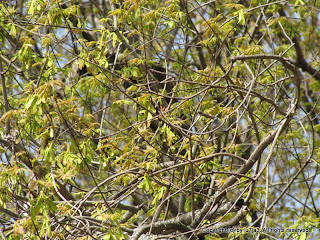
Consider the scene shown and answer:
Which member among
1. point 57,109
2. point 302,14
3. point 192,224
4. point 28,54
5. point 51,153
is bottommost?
point 192,224

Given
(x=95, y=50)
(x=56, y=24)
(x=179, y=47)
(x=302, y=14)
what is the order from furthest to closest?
(x=302, y=14), (x=179, y=47), (x=95, y=50), (x=56, y=24)

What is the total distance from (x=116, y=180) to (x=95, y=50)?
1610 mm

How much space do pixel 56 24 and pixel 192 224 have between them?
249cm

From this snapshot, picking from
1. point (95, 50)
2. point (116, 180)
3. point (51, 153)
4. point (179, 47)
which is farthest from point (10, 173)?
point (179, 47)

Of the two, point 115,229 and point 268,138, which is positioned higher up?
point 268,138

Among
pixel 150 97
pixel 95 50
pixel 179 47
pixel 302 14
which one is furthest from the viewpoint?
pixel 302 14

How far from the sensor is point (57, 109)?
4.94 meters

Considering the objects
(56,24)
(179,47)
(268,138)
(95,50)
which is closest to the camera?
(268,138)

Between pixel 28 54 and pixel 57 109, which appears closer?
pixel 57 109

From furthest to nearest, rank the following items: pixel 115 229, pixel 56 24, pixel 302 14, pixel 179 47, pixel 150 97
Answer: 1. pixel 302 14
2. pixel 179 47
3. pixel 56 24
4. pixel 150 97
5. pixel 115 229

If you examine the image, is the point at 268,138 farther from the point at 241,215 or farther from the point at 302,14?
the point at 302,14

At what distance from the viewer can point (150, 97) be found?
5.15 m

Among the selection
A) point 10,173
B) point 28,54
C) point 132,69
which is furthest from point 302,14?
point 10,173

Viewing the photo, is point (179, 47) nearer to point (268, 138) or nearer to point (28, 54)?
point (28, 54)
